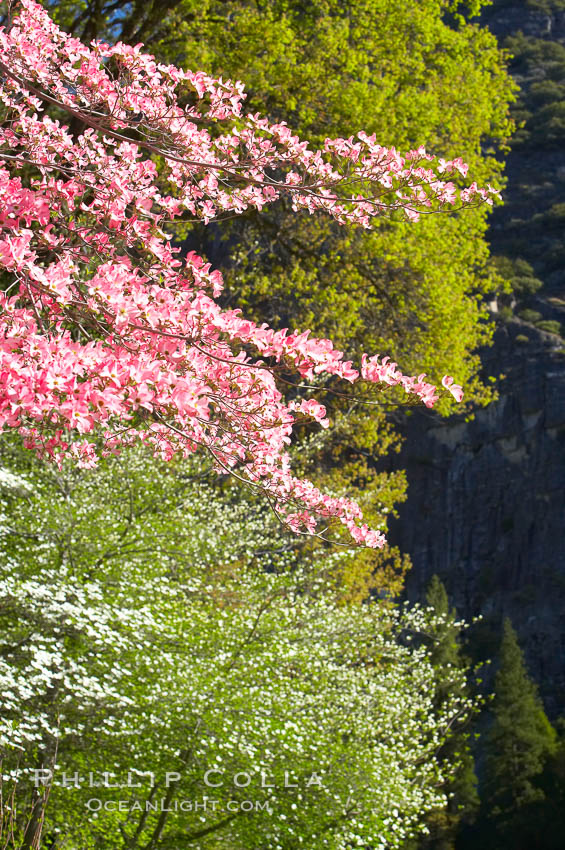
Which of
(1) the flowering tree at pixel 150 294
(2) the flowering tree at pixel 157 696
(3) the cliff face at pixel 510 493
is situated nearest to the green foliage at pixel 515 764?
(3) the cliff face at pixel 510 493

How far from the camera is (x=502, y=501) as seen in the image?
7119 centimetres

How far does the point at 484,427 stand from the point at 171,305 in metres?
71.5

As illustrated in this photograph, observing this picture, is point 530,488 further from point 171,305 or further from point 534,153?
point 171,305

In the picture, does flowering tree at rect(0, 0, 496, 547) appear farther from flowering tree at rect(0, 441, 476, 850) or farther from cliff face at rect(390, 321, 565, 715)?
cliff face at rect(390, 321, 565, 715)

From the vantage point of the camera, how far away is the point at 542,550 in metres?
67.3

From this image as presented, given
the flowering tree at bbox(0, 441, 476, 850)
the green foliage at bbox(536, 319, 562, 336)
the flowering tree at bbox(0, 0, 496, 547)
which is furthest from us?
the green foliage at bbox(536, 319, 562, 336)

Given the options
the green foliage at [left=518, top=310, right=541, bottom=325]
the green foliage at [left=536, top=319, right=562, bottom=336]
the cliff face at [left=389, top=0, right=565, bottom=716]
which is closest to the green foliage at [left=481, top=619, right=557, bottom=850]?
the cliff face at [left=389, top=0, right=565, bottom=716]

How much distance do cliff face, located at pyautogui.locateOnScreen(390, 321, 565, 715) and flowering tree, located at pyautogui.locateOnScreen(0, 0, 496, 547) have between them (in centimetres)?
6329

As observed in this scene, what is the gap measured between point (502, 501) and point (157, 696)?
66.6 m

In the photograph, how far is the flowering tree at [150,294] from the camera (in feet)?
8.53

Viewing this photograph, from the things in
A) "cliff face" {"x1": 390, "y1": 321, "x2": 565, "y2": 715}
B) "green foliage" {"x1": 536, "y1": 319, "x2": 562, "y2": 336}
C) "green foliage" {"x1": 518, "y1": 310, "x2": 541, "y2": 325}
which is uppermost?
"green foliage" {"x1": 518, "y1": 310, "x2": 541, "y2": 325}

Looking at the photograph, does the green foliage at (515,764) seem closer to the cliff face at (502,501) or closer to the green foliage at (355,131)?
the green foliage at (355,131)

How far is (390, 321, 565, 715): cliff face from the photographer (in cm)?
6612

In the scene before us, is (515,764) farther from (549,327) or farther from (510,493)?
(549,327)
